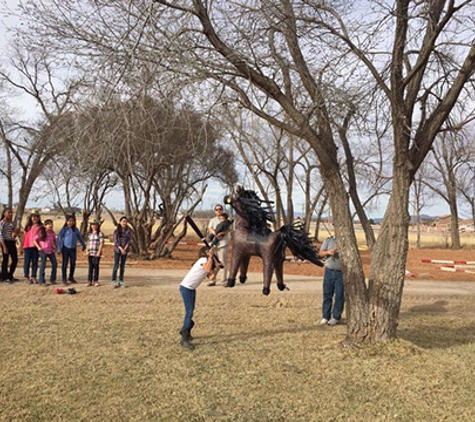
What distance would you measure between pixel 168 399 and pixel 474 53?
5312 mm

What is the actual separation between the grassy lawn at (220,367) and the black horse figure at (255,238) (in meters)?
1.09

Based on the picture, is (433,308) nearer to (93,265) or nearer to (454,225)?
(93,265)

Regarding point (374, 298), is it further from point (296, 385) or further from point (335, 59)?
point (335, 59)

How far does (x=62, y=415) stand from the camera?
4223mm

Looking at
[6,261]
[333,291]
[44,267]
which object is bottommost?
[333,291]

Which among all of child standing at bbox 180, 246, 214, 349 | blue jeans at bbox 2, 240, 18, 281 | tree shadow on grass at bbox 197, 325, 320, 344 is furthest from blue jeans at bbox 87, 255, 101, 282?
child standing at bbox 180, 246, 214, 349

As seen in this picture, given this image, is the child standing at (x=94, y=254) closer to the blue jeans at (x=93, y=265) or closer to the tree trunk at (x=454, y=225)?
the blue jeans at (x=93, y=265)

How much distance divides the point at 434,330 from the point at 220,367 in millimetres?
4045

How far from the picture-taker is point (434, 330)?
7973mm

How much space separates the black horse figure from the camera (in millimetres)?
5062

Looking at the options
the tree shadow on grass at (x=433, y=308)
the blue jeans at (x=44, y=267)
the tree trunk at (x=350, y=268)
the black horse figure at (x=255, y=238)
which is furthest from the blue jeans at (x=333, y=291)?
the blue jeans at (x=44, y=267)

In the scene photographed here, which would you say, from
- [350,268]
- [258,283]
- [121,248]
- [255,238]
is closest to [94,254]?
[121,248]

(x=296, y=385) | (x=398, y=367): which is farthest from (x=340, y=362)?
A: (x=296, y=385)

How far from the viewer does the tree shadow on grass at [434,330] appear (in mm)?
7152
